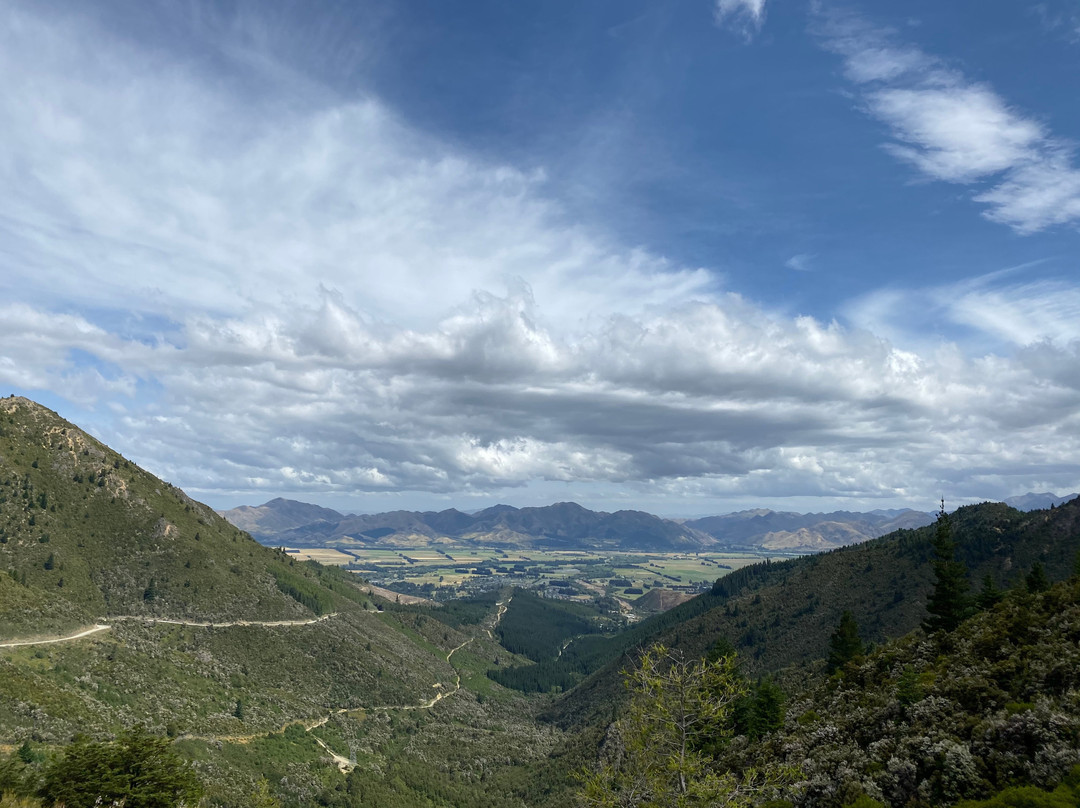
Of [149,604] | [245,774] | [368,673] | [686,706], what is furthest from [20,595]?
[686,706]

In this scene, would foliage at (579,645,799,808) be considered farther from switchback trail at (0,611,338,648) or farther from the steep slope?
the steep slope

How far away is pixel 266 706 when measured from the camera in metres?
137

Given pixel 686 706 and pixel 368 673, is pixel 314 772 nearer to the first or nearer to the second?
pixel 368 673

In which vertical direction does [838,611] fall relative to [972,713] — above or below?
below

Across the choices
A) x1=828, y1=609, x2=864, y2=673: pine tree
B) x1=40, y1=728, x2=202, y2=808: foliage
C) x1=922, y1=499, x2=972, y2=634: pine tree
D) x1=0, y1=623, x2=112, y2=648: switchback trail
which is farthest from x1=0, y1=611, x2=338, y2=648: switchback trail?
x1=922, y1=499, x2=972, y2=634: pine tree

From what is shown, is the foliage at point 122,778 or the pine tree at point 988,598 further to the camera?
the pine tree at point 988,598

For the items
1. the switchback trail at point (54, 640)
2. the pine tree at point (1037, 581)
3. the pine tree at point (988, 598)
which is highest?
the pine tree at point (1037, 581)

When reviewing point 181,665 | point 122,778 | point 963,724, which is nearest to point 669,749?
point 963,724

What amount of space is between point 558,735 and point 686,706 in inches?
Result: 7594

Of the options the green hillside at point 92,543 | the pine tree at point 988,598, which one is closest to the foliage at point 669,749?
the pine tree at point 988,598

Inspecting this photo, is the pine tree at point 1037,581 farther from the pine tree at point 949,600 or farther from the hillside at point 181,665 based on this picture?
the hillside at point 181,665

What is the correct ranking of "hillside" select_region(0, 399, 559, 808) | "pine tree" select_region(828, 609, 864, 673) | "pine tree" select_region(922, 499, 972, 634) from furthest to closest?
"hillside" select_region(0, 399, 559, 808) < "pine tree" select_region(828, 609, 864, 673) < "pine tree" select_region(922, 499, 972, 634)

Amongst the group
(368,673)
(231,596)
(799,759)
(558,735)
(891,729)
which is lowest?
(558,735)

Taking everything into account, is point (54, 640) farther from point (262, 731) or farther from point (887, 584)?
point (887, 584)
